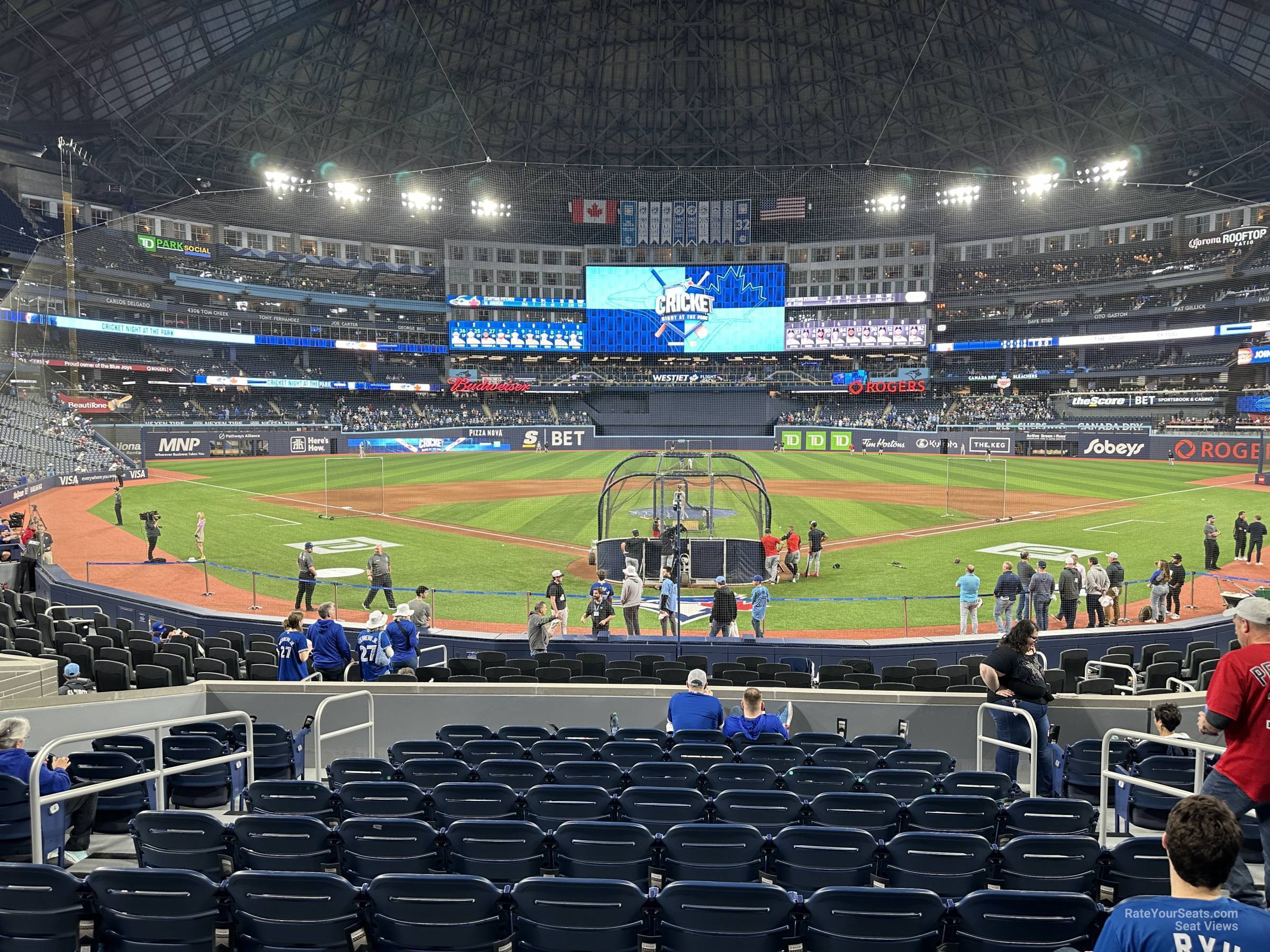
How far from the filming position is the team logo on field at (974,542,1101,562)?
24656 millimetres

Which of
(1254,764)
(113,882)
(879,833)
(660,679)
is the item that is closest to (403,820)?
(113,882)

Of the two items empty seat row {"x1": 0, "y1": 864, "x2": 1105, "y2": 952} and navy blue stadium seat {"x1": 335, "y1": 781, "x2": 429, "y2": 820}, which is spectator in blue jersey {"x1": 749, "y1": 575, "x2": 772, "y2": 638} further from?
empty seat row {"x1": 0, "y1": 864, "x2": 1105, "y2": 952}

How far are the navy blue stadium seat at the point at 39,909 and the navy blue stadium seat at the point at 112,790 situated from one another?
2628 millimetres

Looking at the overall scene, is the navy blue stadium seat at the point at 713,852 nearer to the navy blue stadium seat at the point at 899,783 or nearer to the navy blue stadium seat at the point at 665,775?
the navy blue stadium seat at the point at 665,775

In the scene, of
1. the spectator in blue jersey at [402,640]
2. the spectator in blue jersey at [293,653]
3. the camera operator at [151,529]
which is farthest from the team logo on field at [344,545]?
the spectator in blue jersey at [293,653]

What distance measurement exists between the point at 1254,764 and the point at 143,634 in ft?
49.7

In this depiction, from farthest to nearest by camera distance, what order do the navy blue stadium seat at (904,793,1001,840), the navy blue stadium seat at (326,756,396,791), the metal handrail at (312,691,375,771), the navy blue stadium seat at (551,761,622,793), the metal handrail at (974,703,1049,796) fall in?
the metal handrail at (312,691,375,771) < the metal handrail at (974,703,1049,796) < the navy blue stadium seat at (326,756,396,791) < the navy blue stadium seat at (551,761,622,793) < the navy blue stadium seat at (904,793,1001,840)

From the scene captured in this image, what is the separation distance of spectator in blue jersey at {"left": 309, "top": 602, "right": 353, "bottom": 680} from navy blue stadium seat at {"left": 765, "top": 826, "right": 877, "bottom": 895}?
26.0ft

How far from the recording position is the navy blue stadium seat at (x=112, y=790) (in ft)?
22.3

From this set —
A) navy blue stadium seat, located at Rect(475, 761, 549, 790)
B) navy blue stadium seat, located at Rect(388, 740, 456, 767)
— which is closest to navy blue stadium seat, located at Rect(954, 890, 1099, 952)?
navy blue stadium seat, located at Rect(475, 761, 549, 790)

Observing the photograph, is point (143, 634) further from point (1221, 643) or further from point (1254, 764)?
point (1221, 643)

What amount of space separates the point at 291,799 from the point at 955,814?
16.7 feet

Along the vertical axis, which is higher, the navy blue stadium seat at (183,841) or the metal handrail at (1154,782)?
the metal handrail at (1154,782)

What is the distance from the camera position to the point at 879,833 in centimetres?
582
